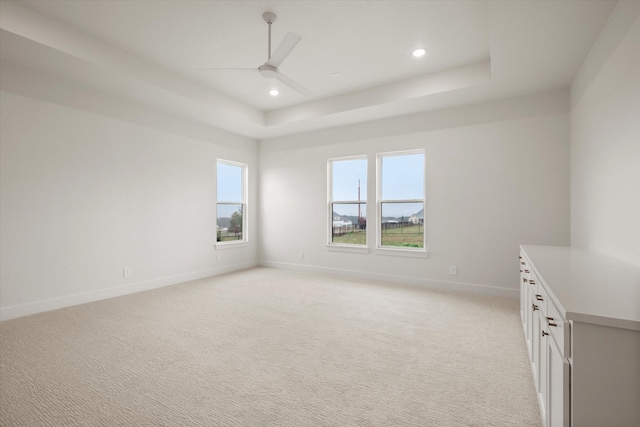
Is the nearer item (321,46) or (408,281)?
(321,46)

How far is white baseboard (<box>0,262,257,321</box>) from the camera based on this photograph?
11.3ft

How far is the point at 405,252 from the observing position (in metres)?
5.06

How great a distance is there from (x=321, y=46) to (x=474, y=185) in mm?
2863

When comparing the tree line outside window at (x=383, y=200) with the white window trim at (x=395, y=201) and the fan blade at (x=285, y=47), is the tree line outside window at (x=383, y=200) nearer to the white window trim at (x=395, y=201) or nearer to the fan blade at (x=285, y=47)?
the white window trim at (x=395, y=201)

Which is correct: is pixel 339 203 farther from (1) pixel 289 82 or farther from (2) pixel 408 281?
(1) pixel 289 82

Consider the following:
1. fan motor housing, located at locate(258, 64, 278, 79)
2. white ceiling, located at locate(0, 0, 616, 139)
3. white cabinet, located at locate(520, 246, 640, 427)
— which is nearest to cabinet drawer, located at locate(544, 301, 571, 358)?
white cabinet, located at locate(520, 246, 640, 427)

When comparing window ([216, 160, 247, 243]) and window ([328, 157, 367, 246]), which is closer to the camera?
window ([328, 157, 367, 246])

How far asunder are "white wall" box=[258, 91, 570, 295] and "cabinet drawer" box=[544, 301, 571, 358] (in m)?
3.08

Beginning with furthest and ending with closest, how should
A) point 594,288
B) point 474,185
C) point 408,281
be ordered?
point 408,281, point 474,185, point 594,288

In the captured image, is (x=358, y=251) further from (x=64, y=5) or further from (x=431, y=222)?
(x=64, y=5)

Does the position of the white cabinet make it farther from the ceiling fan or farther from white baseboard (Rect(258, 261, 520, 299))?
white baseboard (Rect(258, 261, 520, 299))

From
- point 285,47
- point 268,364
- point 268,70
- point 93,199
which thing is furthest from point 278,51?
point 93,199

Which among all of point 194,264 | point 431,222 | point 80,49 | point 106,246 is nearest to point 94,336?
point 106,246

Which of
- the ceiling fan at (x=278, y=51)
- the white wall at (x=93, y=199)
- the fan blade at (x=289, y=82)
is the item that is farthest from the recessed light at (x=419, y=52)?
the white wall at (x=93, y=199)
